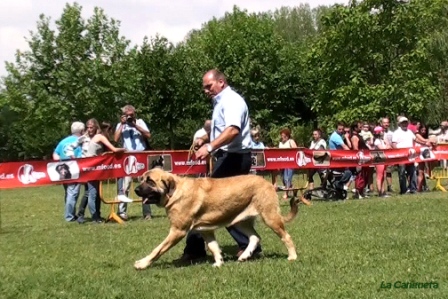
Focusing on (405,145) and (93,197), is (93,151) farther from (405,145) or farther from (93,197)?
(405,145)

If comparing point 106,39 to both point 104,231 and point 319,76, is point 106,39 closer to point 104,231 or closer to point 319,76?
point 319,76

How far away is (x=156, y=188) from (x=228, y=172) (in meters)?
1.00

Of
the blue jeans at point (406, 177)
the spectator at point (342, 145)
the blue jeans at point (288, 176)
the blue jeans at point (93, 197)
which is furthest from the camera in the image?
the blue jeans at point (406, 177)

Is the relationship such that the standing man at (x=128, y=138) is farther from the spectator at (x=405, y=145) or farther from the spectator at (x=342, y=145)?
the spectator at (x=405, y=145)

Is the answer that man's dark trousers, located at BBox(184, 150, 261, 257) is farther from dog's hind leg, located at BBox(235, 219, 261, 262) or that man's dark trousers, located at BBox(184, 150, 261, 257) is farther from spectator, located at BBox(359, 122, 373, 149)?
spectator, located at BBox(359, 122, 373, 149)

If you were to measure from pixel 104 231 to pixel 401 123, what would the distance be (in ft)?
32.5

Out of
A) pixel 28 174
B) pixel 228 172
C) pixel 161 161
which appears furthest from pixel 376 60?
pixel 228 172

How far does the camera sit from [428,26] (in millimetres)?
43750

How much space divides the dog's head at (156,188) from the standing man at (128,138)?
5466 mm

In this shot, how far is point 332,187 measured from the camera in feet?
53.1

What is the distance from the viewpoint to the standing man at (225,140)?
6.80m

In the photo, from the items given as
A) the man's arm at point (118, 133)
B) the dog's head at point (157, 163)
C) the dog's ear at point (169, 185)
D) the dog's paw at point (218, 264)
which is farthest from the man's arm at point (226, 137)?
the man's arm at point (118, 133)

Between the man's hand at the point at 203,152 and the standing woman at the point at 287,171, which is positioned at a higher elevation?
the man's hand at the point at 203,152

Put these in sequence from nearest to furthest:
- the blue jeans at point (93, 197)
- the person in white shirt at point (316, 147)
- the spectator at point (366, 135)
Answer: the blue jeans at point (93, 197) < the person in white shirt at point (316, 147) < the spectator at point (366, 135)
